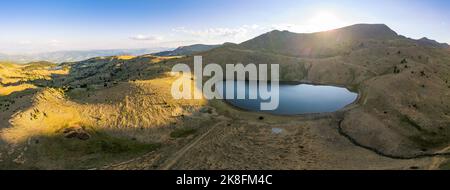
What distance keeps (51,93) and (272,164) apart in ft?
140

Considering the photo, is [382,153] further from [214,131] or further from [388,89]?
[388,89]

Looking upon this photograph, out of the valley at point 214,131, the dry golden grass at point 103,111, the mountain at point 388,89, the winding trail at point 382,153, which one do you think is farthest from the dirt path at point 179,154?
the mountain at point 388,89

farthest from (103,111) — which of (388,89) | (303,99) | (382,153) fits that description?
(388,89)

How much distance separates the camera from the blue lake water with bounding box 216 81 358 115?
200ft

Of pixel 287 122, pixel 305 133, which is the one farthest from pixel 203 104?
pixel 305 133

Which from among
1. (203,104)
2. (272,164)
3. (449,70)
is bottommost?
(272,164)

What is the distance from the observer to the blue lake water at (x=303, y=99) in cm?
6106

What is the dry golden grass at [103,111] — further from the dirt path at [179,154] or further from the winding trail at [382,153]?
the winding trail at [382,153]

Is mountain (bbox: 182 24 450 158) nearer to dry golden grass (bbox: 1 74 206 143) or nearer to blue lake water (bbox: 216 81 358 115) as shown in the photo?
blue lake water (bbox: 216 81 358 115)

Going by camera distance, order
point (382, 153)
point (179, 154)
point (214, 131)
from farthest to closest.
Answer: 1. point (214, 131)
2. point (382, 153)
3. point (179, 154)

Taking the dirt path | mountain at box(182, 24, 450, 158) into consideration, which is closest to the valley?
the dirt path

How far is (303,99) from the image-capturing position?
71250mm

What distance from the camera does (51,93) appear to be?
5519 centimetres
